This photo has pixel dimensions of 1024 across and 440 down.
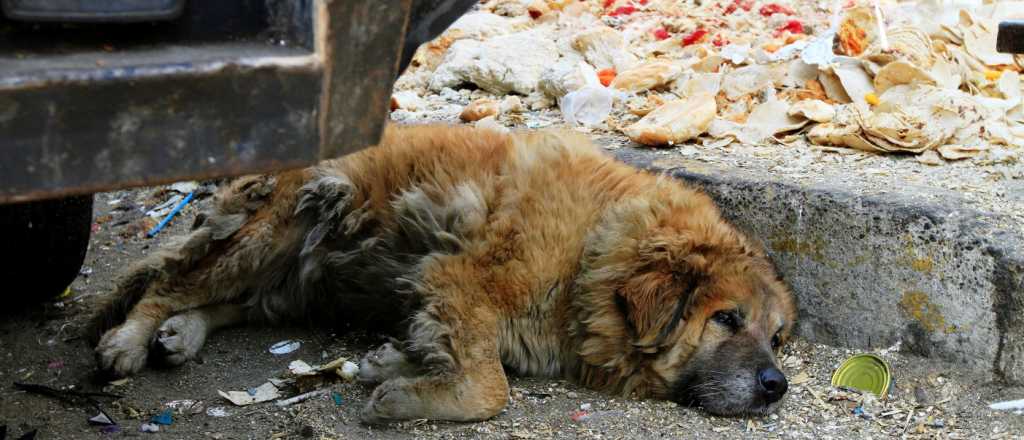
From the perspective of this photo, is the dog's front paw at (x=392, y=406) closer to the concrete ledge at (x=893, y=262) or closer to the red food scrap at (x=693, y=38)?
the concrete ledge at (x=893, y=262)

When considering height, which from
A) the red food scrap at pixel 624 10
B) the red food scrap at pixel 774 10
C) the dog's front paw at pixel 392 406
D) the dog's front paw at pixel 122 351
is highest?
the red food scrap at pixel 774 10

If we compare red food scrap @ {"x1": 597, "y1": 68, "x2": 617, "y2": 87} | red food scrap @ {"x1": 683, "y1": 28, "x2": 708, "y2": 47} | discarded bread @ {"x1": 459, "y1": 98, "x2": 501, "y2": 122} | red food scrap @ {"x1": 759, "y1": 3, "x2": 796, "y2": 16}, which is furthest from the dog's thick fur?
red food scrap @ {"x1": 759, "y1": 3, "x2": 796, "y2": 16}

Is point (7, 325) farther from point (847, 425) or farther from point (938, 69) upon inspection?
point (938, 69)

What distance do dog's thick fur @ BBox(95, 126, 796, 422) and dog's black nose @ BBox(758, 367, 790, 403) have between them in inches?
1.1

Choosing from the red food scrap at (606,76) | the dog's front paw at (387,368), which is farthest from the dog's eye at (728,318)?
the red food scrap at (606,76)

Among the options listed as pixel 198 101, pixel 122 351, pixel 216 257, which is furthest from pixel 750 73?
pixel 198 101

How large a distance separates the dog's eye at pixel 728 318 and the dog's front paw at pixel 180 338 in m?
2.12

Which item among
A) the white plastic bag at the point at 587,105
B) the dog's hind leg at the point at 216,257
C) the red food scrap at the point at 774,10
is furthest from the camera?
the red food scrap at the point at 774,10

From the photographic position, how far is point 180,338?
421cm

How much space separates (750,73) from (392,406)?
3301 millimetres

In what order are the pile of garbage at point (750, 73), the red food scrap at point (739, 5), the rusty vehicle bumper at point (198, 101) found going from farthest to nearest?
the red food scrap at point (739, 5)
the pile of garbage at point (750, 73)
the rusty vehicle bumper at point (198, 101)

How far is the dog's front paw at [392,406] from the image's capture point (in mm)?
3605

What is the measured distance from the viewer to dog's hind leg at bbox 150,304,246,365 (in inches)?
163

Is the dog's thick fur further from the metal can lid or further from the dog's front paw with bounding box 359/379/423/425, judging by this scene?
the metal can lid
